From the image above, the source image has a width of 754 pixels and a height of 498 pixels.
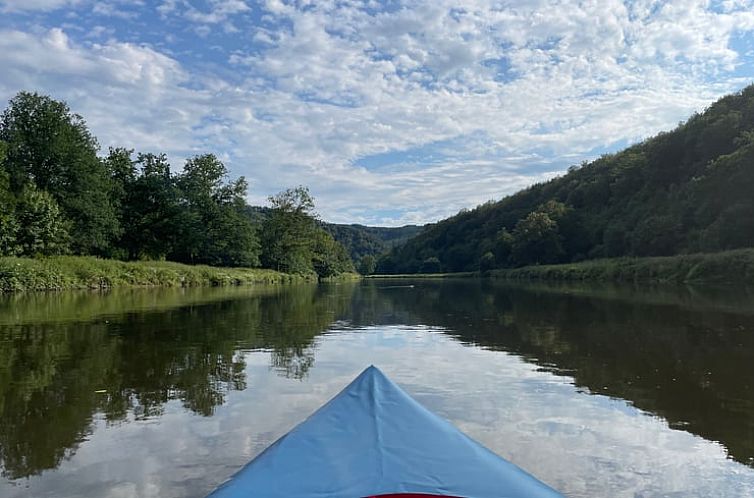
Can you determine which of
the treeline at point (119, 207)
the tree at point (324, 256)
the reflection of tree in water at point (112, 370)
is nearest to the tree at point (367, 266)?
the tree at point (324, 256)

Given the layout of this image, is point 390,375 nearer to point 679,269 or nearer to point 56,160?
point 56,160

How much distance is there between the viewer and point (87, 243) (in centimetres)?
4272

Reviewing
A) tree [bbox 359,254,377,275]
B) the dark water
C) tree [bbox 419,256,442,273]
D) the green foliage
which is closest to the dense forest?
tree [bbox 419,256,442,273]

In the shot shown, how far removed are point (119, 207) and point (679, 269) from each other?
47.9 m

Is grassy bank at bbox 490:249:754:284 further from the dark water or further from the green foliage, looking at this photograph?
the green foliage

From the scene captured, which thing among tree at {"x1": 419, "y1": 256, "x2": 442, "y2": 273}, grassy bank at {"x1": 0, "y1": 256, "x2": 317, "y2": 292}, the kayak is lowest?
the kayak

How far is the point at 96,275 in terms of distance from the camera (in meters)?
35.7

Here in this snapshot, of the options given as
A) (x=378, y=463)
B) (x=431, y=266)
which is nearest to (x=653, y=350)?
(x=378, y=463)

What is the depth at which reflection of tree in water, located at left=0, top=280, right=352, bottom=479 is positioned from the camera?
596cm

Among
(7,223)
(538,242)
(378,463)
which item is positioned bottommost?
(378,463)

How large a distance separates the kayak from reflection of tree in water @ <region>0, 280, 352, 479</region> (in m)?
3.29

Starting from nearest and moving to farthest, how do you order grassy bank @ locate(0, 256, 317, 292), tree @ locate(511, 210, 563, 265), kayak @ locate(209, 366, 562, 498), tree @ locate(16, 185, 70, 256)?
kayak @ locate(209, 366, 562, 498) → grassy bank @ locate(0, 256, 317, 292) → tree @ locate(16, 185, 70, 256) → tree @ locate(511, 210, 563, 265)

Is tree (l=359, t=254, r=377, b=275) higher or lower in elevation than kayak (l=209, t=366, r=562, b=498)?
higher

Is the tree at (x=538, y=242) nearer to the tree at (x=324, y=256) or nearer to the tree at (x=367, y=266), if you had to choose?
the tree at (x=324, y=256)
